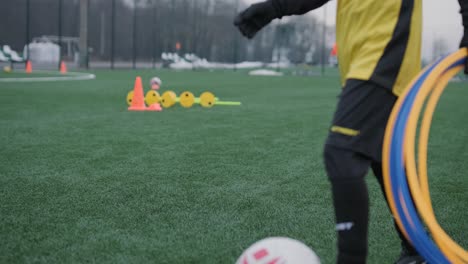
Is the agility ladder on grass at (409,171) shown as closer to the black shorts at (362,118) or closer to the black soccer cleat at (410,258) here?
the black shorts at (362,118)

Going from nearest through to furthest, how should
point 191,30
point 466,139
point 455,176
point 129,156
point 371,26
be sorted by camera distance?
point 371,26
point 455,176
point 129,156
point 466,139
point 191,30

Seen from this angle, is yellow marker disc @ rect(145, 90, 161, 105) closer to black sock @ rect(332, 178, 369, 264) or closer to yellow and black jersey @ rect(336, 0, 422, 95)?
yellow and black jersey @ rect(336, 0, 422, 95)

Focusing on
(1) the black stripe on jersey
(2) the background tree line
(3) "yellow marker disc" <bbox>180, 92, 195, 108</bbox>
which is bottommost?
(3) "yellow marker disc" <bbox>180, 92, 195, 108</bbox>

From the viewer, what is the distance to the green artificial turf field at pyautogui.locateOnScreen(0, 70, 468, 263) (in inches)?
104

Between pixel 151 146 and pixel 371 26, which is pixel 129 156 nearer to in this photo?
pixel 151 146

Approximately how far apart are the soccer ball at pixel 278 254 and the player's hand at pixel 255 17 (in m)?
0.87

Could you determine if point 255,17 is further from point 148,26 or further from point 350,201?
point 148,26

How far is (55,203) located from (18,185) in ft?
1.98

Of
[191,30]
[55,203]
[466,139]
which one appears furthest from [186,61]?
[55,203]

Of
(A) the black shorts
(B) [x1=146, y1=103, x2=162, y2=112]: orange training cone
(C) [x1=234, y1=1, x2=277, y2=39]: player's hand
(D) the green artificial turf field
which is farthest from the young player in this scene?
(B) [x1=146, y1=103, x2=162, y2=112]: orange training cone

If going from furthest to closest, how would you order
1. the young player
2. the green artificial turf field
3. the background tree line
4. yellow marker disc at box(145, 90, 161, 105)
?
the background tree line → yellow marker disc at box(145, 90, 161, 105) → the green artificial turf field → the young player

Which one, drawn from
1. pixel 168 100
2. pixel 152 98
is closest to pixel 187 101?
pixel 168 100

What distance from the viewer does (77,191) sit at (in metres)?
3.67

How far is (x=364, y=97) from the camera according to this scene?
1884 millimetres
